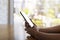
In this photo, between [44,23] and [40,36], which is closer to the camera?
[40,36]

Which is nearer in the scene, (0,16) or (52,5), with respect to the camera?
(0,16)

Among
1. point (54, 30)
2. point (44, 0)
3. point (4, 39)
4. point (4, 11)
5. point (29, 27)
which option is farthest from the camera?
point (44, 0)

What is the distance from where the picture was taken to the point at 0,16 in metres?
3.06

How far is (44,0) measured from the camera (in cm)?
339

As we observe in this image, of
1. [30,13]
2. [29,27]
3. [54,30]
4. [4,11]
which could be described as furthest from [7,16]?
[29,27]

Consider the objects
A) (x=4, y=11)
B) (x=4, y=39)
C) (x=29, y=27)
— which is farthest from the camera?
(x=4, y=11)

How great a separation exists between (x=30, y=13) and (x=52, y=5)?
55cm

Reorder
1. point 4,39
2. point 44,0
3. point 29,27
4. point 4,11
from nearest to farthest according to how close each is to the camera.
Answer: point 4,39
point 29,27
point 4,11
point 44,0

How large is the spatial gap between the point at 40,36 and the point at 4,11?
2.10m

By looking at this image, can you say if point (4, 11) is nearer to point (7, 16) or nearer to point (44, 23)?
point (7, 16)

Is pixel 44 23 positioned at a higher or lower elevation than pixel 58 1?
lower

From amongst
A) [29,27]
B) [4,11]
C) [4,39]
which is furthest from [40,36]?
[4,11]

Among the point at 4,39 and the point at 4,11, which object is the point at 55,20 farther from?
the point at 4,39

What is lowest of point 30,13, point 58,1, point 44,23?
point 44,23
